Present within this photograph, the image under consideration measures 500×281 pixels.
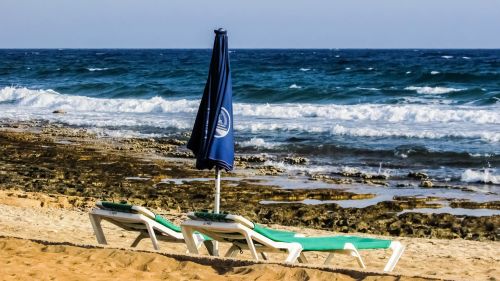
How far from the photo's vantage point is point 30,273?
7.02 m

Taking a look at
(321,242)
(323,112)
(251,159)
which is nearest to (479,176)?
(251,159)

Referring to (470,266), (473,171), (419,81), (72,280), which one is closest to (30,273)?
(72,280)

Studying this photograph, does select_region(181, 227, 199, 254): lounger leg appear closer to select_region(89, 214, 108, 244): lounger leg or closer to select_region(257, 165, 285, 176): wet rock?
select_region(89, 214, 108, 244): lounger leg

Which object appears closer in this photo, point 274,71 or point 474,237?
point 474,237

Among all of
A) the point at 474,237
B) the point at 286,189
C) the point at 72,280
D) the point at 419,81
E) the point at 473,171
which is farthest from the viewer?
the point at 419,81

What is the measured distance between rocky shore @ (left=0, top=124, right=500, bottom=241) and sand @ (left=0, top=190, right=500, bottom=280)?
2.74 ft

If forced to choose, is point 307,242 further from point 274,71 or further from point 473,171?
point 274,71

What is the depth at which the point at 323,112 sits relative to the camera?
2936 centimetres

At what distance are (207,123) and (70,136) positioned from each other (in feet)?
48.0

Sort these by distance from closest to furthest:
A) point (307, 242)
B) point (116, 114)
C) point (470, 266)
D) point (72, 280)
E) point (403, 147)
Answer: point (72, 280) < point (307, 242) < point (470, 266) < point (403, 147) < point (116, 114)

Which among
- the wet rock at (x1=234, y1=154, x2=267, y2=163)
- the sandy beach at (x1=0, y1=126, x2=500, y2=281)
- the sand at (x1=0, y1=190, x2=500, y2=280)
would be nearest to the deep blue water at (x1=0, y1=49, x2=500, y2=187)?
the wet rock at (x1=234, y1=154, x2=267, y2=163)

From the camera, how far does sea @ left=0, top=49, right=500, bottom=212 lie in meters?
18.5

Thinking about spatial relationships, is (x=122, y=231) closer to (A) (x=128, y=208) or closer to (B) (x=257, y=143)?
(A) (x=128, y=208)

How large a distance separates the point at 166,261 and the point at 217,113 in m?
1.38
